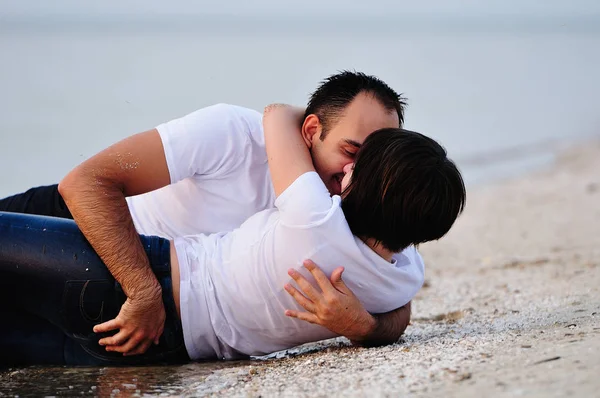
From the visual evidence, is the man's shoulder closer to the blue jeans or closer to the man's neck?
the blue jeans

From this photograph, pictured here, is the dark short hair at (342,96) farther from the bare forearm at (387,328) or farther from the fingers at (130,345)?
the fingers at (130,345)

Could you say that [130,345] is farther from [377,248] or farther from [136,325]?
[377,248]

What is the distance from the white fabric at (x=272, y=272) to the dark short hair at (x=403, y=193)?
10 centimetres

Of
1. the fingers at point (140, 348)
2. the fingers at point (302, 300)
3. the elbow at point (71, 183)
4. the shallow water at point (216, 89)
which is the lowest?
the fingers at point (140, 348)

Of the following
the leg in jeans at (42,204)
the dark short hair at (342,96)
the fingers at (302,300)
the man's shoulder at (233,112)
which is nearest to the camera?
the fingers at (302,300)

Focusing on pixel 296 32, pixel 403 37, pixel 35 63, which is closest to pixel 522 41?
pixel 403 37

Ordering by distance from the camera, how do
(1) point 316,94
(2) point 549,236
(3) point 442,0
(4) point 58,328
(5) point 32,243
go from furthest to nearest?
(3) point 442,0
(2) point 549,236
(1) point 316,94
(4) point 58,328
(5) point 32,243

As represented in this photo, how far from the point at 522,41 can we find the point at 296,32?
8.89 m

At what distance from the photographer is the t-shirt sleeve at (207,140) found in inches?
134

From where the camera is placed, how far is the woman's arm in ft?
10.7

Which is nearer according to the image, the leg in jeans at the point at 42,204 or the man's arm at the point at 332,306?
the man's arm at the point at 332,306

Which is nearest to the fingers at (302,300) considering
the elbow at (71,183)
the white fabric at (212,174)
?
the white fabric at (212,174)

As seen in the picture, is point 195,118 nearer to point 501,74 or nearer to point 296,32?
point 501,74

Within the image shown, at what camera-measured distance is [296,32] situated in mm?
34344
